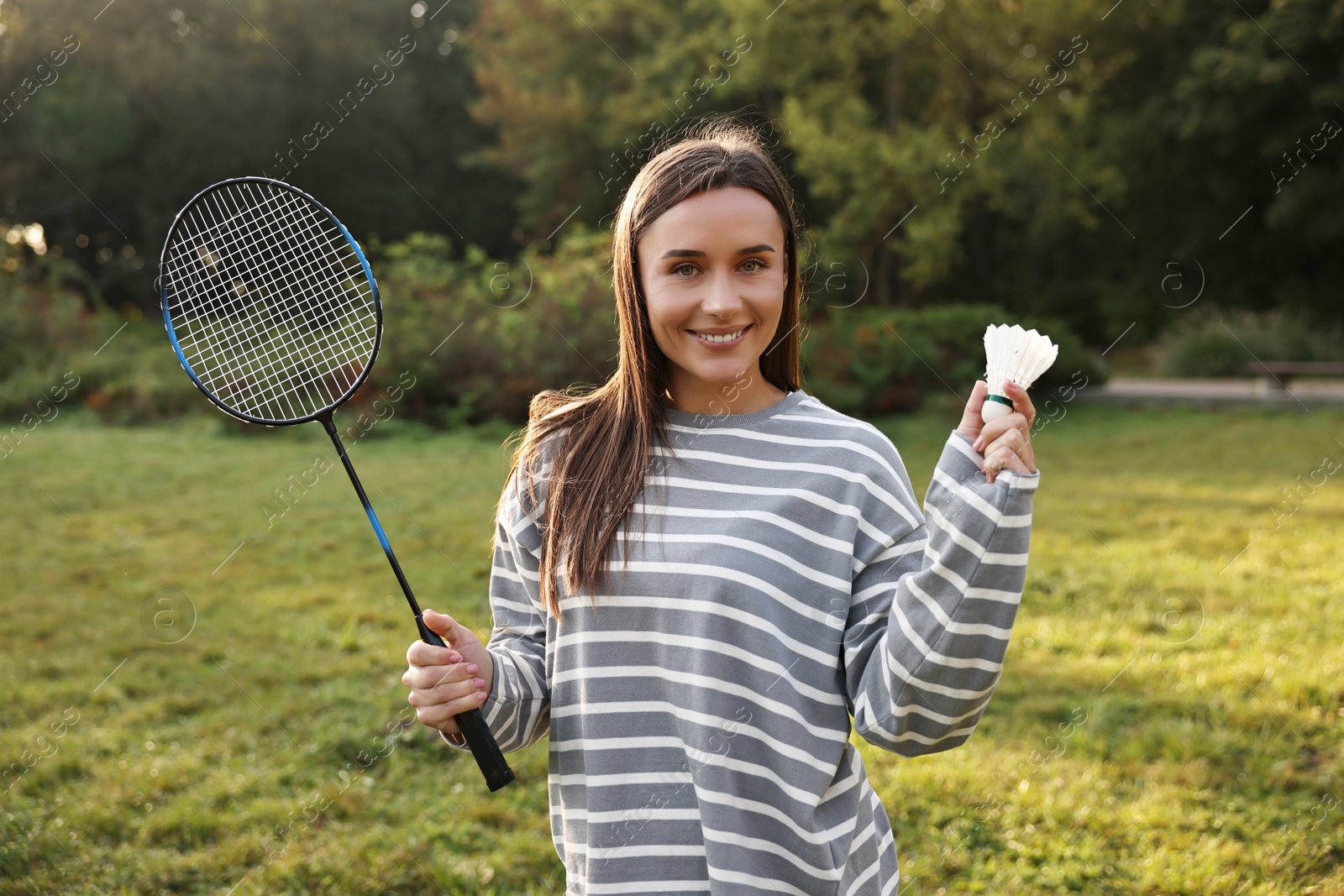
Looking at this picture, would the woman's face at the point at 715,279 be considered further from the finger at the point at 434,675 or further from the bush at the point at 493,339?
the bush at the point at 493,339

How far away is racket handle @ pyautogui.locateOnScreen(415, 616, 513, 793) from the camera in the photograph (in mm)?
1641

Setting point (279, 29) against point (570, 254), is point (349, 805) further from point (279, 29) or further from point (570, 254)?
point (279, 29)

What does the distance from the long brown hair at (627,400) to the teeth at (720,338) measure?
12cm

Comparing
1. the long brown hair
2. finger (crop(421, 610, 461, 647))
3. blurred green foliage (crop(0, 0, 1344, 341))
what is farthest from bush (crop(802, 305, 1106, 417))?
finger (crop(421, 610, 461, 647))

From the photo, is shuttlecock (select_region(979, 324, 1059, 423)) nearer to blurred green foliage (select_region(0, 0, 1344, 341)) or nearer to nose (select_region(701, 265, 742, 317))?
nose (select_region(701, 265, 742, 317))

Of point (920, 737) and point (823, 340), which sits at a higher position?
point (823, 340)

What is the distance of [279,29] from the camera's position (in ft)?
78.5

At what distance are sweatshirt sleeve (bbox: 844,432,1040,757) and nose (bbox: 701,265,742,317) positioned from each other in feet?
1.50

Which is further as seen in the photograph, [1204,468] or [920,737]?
[1204,468]

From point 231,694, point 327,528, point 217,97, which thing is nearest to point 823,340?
point 327,528

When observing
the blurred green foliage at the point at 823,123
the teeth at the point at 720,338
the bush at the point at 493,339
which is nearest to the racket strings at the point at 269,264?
the teeth at the point at 720,338

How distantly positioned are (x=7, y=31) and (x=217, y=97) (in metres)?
4.12

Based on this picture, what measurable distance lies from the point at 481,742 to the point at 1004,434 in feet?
3.15

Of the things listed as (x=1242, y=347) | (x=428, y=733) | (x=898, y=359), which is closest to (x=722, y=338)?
(x=428, y=733)
